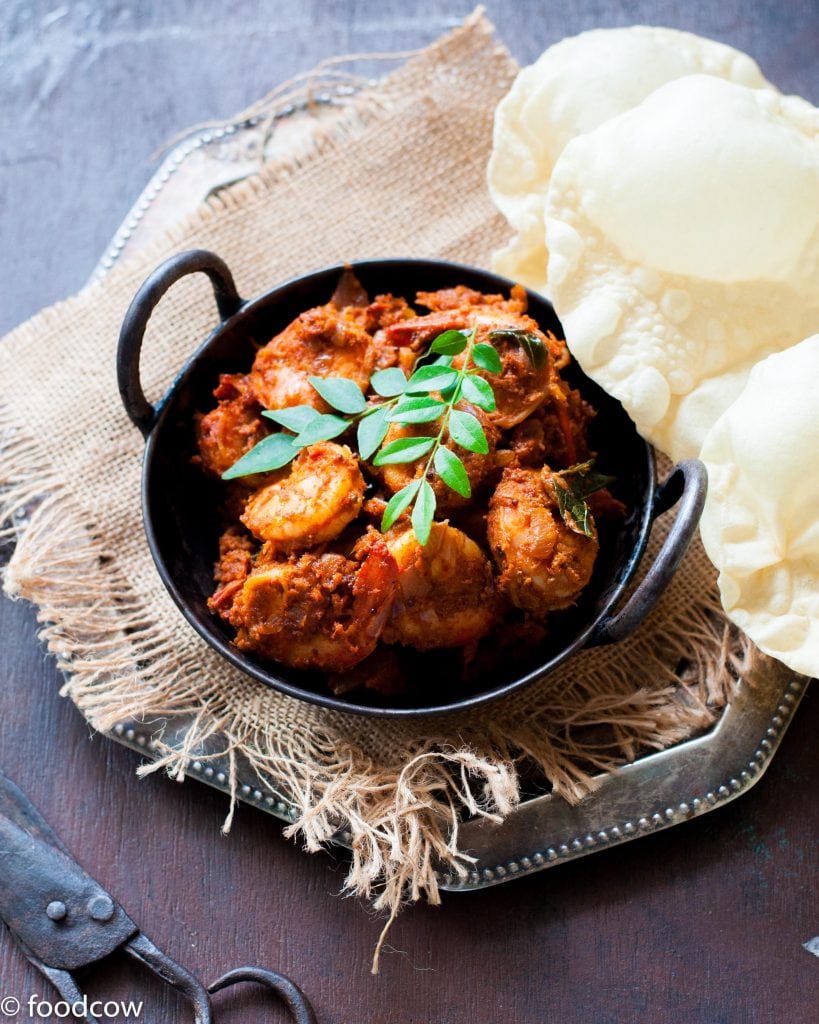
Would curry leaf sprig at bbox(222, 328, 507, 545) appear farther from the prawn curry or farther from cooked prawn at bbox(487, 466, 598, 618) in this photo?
cooked prawn at bbox(487, 466, 598, 618)

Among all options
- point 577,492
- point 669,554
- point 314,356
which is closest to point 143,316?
point 314,356

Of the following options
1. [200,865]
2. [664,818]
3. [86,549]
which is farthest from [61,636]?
[664,818]

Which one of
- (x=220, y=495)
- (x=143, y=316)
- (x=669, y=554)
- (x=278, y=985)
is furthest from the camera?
(x=220, y=495)

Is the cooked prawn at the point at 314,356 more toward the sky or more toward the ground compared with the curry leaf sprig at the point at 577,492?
more toward the sky

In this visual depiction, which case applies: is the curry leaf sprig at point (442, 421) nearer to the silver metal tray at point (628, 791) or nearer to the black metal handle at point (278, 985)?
the silver metal tray at point (628, 791)

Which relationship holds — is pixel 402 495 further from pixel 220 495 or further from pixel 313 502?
pixel 220 495

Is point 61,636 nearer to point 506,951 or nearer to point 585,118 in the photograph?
point 506,951

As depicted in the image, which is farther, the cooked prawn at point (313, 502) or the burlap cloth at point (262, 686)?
the burlap cloth at point (262, 686)

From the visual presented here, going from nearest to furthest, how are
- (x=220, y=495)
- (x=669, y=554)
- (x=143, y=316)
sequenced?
(x=669, y=554)
(x=143, y=316)
(x=220, y=495)

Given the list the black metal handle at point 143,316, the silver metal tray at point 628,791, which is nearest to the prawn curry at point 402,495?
the black metal handle at point 143,316
